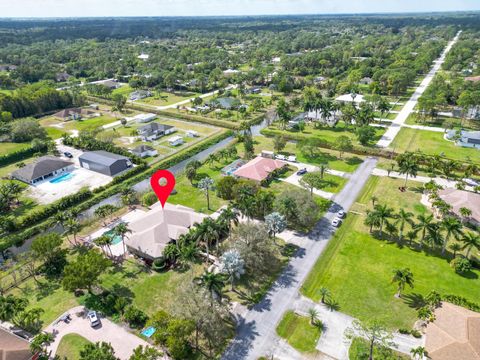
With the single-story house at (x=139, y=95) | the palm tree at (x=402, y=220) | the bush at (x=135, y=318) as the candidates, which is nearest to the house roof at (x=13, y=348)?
the bush at (x=135, y=318)

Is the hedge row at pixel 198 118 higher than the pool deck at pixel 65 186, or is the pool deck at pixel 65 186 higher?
the hedge row at pixel 198 118

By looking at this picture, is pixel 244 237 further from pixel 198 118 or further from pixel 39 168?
pixel 198 118

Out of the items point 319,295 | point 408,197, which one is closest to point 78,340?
point 319,295

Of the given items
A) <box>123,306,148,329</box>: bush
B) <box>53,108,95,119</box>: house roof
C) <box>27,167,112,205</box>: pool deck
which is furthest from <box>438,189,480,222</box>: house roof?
<box>53,108,95,119</box>: house roof

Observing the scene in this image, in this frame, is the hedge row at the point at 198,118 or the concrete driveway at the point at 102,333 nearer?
the concrete driveway at the point at 102,333

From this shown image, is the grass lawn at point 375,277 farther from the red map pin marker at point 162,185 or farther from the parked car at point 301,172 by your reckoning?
the red map pin marker at point 162,185

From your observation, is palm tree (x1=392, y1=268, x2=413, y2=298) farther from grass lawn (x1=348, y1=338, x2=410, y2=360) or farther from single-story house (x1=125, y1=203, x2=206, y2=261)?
single-story house (x1=125, y1=203, x2=206, y2=261)

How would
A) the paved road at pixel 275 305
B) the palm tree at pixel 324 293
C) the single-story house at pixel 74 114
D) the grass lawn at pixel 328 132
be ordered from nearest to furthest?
the paved road at pixel 275 305 → the palm tree at pixel 324 293 → the grass lawn at pixel 328 132 → the single-story house at pixel 74 114

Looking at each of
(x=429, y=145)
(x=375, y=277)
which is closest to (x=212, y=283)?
(x=375, y=277)
